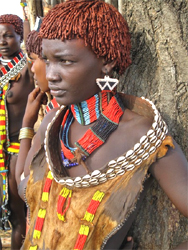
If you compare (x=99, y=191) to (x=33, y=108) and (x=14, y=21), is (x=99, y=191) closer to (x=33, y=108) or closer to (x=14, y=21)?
(x=33, y=108)

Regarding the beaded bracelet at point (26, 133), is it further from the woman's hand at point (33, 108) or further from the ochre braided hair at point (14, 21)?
the ochre braided hair at point (14, 21)

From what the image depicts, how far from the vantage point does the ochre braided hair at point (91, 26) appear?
1.12m

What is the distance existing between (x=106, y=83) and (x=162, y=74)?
13.0 inches

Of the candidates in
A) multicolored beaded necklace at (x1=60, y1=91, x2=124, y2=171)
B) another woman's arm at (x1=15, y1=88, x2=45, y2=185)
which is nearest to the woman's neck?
multicolored beaded necklace at (x1=60, y1=91, x2=124, y2=171)

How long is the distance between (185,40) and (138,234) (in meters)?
1.09

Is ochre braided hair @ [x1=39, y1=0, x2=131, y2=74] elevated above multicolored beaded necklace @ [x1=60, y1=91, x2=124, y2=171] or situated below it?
above

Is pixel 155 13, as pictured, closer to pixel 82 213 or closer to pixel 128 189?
pixel 128 189

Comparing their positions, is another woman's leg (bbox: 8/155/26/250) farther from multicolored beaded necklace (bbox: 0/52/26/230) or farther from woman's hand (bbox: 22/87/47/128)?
woman's hand (bbox: 22/87/47/128)

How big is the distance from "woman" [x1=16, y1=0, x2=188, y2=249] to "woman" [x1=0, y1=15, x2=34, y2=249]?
1693 millimetres

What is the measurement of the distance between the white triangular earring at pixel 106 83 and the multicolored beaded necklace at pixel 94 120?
0.21ft

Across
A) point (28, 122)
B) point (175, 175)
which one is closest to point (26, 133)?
point (28, 122)

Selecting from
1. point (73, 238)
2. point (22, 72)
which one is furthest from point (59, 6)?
point (22, 72)

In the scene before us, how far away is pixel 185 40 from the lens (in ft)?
4.41

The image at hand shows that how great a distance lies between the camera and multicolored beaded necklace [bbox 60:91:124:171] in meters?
1.27
